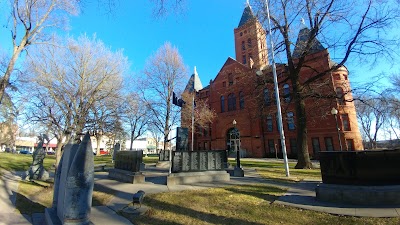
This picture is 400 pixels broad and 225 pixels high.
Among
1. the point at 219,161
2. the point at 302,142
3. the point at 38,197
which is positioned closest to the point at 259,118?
the point at 302,142

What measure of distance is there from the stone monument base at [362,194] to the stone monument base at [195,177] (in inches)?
221

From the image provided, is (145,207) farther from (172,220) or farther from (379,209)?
(379,209)

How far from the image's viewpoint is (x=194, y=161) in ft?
37.3

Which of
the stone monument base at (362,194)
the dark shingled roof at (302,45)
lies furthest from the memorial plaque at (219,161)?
the dark shingled roof at (302,45)

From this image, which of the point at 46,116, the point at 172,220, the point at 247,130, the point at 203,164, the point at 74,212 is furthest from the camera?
the point at 247,130

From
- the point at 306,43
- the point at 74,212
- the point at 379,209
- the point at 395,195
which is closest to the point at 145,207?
the point at 74,212

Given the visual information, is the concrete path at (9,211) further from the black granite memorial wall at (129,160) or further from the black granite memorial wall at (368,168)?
the black granite memorial wall at (368,168)

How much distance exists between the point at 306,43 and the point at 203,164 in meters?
11.1

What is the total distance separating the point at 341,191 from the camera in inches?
238

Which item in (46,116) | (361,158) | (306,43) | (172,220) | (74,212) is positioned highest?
(306,43)

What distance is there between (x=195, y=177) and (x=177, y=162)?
1130 mm

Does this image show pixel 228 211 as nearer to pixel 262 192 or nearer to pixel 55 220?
pixel 262 192

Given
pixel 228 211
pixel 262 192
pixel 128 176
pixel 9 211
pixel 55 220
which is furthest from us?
pixel 128 176

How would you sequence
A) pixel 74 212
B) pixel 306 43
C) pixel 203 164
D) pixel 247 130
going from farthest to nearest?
pixel 247 130
pixel 306 43
pixel 203 164
pixel 74 212
